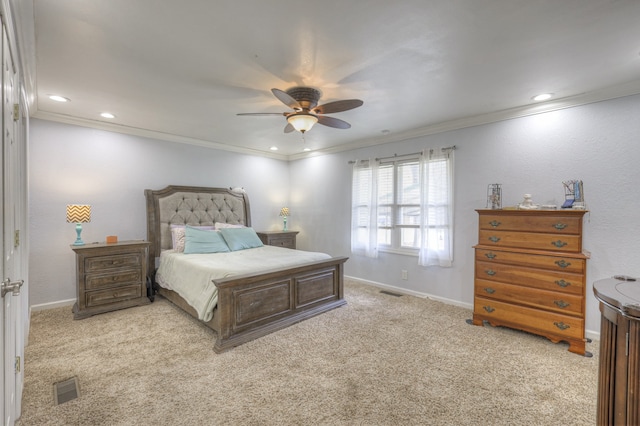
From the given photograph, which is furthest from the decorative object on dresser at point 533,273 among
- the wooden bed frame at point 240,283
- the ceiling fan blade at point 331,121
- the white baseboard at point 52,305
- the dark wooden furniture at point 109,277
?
the white baseboard at point 52,305

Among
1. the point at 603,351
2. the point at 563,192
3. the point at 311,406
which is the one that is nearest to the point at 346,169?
the point at 563,192

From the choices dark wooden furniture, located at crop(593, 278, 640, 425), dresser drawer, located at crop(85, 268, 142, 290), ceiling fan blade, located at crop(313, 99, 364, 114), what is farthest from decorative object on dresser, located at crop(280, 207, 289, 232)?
dark wooden furniture, located at crop(593, 278, 640, 425)

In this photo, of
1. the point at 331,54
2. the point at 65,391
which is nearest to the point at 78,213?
the point at 65,391

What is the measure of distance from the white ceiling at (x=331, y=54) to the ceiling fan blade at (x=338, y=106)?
0.72ft

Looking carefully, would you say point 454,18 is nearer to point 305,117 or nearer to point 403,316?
point 305,117

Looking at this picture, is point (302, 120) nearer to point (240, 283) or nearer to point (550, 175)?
point (240, 283)

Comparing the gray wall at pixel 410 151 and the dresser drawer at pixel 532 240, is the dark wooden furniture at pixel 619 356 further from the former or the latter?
the gray wall at pixel 410 151

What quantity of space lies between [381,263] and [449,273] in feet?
3.59

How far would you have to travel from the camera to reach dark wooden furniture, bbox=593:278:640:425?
0.95 meters

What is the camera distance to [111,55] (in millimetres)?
2219

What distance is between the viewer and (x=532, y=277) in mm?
2898

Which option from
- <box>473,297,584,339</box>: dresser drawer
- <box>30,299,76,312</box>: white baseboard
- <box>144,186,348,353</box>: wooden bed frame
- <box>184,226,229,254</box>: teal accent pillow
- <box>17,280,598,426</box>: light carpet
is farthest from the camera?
<box>184,226,229,254</box>: teal accent pillow

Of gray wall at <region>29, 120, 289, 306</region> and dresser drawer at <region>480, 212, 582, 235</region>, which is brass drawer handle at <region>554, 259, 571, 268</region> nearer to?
dresser drawer at <region>480, 212, 582, 235</region>

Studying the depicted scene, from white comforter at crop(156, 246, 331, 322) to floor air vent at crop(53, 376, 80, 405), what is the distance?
3.27ft
